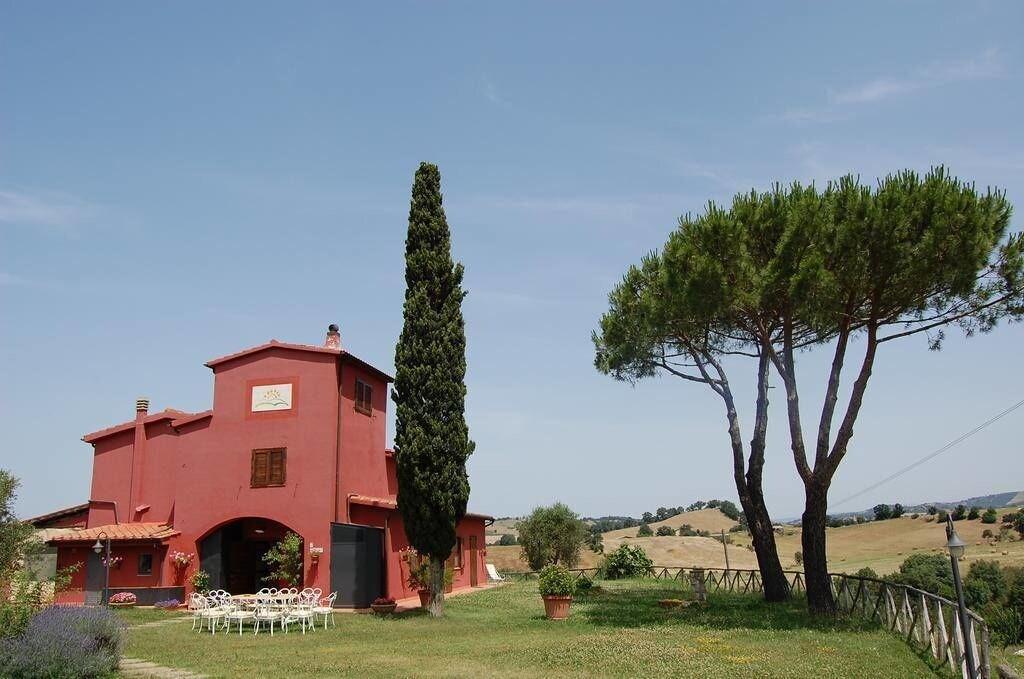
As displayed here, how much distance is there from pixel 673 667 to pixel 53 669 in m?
7.84

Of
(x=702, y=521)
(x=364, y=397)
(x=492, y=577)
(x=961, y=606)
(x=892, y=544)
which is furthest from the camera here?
(x=702, y=521)

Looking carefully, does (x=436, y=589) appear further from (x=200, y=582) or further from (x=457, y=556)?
(x=457, y=556)

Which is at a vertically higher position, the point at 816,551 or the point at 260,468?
the point at 260,468

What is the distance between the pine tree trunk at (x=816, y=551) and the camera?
1665 centimetres

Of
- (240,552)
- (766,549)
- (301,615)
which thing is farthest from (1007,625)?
(240,552)

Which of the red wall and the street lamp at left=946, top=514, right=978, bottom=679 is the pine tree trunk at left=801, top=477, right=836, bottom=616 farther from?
the red wall

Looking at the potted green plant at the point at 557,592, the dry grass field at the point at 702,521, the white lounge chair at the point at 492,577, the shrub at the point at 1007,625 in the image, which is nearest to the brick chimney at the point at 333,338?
the potted green plant at the point at 557,592

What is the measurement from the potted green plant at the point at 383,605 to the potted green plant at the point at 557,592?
469 centimetres

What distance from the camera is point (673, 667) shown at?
1101 cm

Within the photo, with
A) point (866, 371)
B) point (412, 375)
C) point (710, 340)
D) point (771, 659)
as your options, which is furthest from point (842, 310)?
point (412, 375)

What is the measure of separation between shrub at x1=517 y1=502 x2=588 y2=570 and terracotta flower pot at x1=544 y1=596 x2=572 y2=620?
748 inches

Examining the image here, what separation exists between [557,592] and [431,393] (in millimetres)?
5413

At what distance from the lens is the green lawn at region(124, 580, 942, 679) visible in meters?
11.0

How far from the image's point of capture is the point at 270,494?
70.8 ft
